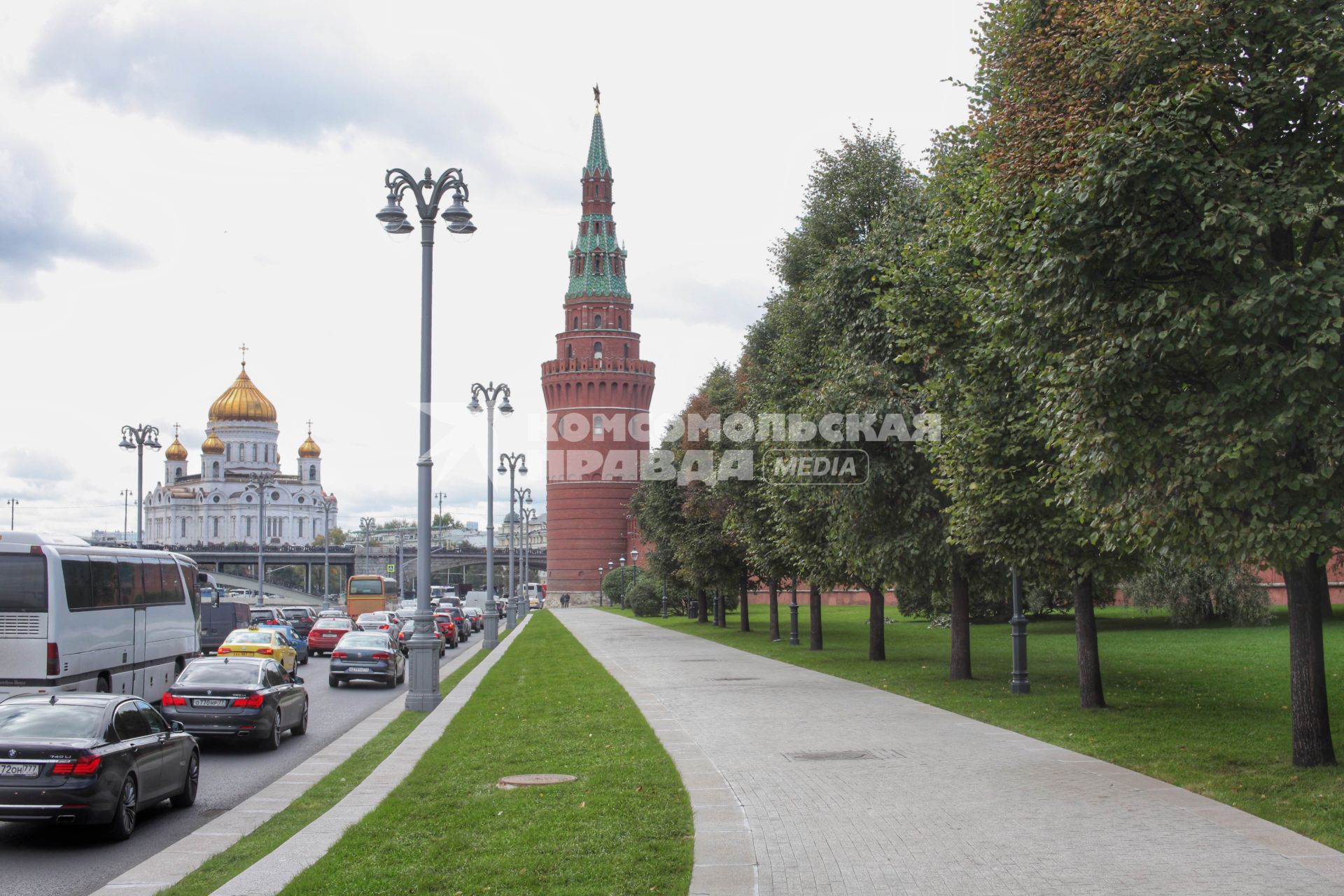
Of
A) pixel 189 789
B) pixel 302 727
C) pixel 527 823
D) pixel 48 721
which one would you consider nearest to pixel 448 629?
pixel 302 727

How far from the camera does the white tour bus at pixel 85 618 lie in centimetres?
1747

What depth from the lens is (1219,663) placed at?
27266mm

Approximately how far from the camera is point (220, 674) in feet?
55.6

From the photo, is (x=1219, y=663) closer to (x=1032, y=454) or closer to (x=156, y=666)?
(x=1032, y=454)

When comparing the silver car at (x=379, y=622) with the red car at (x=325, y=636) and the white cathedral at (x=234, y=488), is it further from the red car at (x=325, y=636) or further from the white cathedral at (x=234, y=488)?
the white cathedral at (x=234, y=488)

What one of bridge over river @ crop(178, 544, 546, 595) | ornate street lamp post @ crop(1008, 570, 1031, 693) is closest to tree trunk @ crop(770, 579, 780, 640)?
ornate street lamp post @ crop(1008, 570, 1031, 693)

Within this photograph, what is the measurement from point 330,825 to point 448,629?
38.3m

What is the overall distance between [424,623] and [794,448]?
Answer: 8.36 meters

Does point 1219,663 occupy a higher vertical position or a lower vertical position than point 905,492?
lower

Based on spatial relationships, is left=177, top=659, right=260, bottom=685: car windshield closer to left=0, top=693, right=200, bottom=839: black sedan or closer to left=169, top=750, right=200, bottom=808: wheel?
left=169, top=750, right=200, bottom=808: wheel

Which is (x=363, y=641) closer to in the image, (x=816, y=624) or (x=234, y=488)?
→ (x=816, y=624)

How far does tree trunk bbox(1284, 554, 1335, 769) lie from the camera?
12.3 m

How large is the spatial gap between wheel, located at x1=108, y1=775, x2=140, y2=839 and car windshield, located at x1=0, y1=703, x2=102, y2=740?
55 cm

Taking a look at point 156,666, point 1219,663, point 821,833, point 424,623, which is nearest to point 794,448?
point 424,623
